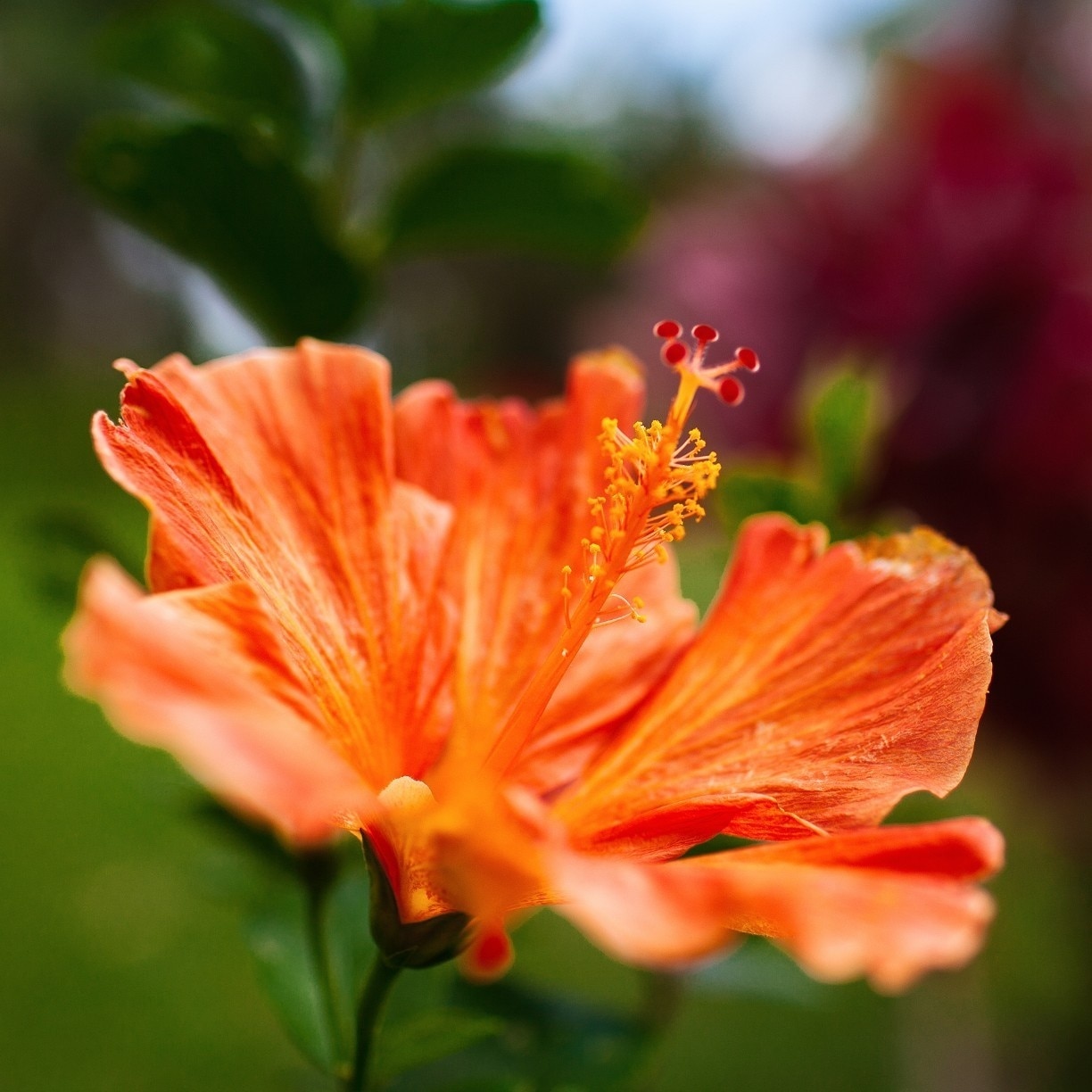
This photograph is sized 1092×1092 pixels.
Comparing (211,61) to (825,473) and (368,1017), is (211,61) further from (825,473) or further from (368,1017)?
(368,1017)

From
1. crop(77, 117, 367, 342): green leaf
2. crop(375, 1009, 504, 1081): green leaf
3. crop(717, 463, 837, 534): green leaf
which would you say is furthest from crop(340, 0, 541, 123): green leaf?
crop(375, 1009, 504, 1081): green leaf

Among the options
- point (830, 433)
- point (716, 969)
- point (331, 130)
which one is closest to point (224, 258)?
point (331, 130)

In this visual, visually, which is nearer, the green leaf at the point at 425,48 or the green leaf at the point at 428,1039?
the green leaf at the point at 428,1039

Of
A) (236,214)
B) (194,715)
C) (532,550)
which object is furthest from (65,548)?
(194,715)

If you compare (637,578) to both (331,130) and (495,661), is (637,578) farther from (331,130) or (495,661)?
(331,130)

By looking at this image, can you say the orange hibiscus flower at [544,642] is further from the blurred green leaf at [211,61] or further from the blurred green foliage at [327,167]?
the blurred green leaf at [211,61]

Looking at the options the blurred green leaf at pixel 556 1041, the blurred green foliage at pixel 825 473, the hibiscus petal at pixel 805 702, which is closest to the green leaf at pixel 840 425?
the blurred green foliage at pixel 825 473
